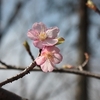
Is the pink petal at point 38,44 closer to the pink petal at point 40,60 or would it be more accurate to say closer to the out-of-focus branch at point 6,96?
the pink petal at point 40,60

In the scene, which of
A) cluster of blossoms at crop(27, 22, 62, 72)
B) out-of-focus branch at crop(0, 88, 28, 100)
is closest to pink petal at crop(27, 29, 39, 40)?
cluster of blossoms at crop(27, 22, 62, 72)

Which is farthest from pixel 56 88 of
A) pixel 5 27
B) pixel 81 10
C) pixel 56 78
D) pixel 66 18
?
pixel 5 27

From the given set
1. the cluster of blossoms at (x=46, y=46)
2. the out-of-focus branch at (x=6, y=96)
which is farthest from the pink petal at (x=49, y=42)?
the out-of-focus branch at (x=6, y=96)

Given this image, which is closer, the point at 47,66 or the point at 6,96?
the point at 47,66

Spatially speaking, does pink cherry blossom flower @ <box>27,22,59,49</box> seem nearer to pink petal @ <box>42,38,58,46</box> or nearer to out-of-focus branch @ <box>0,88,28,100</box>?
pink petal @ <box>42,38,58,46</box>

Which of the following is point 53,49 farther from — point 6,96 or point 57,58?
point 6,96

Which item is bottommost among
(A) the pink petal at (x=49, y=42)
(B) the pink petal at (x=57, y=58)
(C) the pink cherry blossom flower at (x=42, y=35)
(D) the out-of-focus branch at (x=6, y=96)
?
(D) the out-of-focus branch at (x=6, y=96)

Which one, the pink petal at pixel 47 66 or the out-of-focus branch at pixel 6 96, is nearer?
the pink petal at pixel 47 66

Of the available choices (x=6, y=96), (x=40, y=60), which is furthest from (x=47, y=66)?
(x=6, y=96)
